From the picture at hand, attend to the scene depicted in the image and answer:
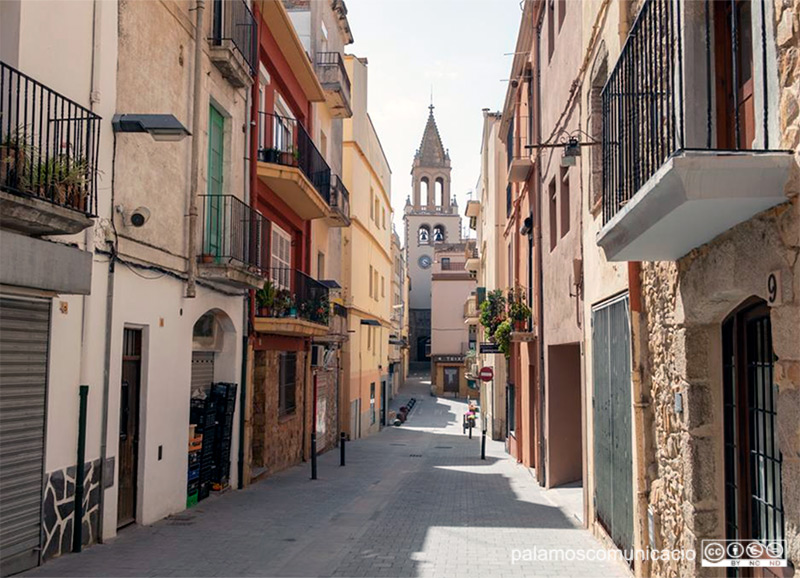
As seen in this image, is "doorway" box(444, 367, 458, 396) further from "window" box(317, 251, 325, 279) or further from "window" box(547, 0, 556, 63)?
"window" box(547, 0, 556, 63)

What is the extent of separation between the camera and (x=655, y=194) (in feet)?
16.4

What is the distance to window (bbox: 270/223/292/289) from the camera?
1820cm

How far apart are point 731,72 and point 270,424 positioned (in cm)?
1307

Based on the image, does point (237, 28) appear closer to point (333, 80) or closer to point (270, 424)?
point (270, 424)

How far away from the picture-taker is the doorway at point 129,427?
1067cm

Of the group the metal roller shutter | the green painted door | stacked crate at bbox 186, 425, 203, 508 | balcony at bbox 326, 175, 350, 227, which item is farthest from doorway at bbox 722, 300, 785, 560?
balcony at bbox 326, 175, 350, 227

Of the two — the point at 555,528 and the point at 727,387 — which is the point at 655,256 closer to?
the point at 727,387

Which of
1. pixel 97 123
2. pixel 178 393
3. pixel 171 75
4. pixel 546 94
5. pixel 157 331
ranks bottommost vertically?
pixel 178 393

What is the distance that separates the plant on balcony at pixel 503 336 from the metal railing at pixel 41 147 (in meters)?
13.3

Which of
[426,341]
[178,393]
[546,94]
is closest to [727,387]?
[178,393]

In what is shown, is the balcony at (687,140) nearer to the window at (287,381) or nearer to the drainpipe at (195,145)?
the drainpipe at (195,145)

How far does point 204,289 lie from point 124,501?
369 cm

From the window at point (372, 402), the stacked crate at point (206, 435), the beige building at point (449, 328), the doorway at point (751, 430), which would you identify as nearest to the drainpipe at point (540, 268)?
the stacked crate at point (206, 435)

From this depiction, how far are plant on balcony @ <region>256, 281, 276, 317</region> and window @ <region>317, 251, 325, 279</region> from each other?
7.54 meters
